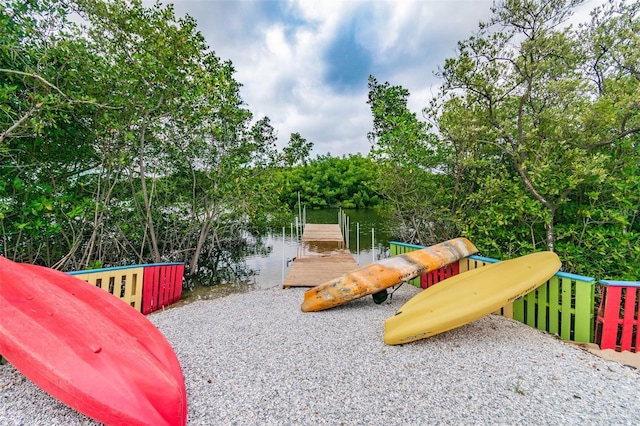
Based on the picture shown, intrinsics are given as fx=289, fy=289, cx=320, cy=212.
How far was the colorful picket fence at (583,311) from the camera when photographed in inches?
112

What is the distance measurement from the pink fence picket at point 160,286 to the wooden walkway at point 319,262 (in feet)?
6.86

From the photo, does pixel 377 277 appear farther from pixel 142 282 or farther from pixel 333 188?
pixel 333 188

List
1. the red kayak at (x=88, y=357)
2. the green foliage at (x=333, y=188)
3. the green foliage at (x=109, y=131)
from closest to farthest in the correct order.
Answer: the red kayak at (x=88, y=357) < the green foliage at (x=109, y=131) < the green foliage at (x=333, y=188)

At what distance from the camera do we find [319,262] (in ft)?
23.7

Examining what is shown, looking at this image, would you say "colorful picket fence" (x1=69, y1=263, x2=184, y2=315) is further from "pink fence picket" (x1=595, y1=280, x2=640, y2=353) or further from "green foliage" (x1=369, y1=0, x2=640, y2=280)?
"pink fence picket" (x1=595, y1=280, x2=640, y2=353)

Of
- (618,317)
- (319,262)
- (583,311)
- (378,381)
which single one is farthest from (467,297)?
(319,262)

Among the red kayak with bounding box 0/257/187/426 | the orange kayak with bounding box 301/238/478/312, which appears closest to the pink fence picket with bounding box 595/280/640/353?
the orange kayak with bounding box 301/238/478/312

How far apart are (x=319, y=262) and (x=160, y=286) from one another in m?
3.51

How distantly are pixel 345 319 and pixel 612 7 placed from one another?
6557 millimetres

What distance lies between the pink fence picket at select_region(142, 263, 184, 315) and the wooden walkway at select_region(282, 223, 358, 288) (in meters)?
2.09

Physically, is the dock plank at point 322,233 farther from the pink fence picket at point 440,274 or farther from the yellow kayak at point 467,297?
the yellow kayak at point 467,297

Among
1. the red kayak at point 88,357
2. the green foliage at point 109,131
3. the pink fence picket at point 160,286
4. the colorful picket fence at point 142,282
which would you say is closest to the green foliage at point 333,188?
the green foliage at point 109,131

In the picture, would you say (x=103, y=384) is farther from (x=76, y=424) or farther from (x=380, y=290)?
(x=380, y=290)

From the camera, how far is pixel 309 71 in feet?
37.9
